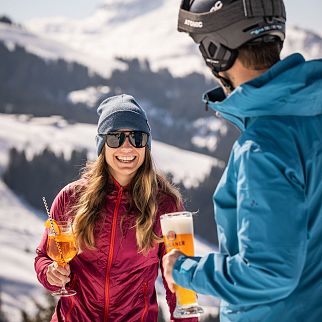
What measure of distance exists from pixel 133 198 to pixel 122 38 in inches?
4613

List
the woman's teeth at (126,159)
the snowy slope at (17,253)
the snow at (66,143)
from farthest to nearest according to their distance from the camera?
the snow at (66,143), the snowy slope at (17,253), the woman's teeth at (126,159)

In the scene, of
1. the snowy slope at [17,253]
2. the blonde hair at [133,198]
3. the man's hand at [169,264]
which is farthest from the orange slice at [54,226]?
the snowy slope at [17,253]

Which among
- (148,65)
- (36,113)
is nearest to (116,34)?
(148,65)

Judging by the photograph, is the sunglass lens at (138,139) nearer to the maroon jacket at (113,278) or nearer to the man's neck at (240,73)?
the maroon jacket at (113,278)

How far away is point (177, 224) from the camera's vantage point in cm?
207

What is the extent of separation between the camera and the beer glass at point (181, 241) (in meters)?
2.03

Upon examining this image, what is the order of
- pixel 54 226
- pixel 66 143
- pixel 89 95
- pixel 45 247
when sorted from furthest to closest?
pixel 89 95, pixel 66 143, pixel 45 247, pixel 54 226

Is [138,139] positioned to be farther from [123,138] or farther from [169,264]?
[169,264]

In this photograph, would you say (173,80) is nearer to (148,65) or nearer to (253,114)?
(148,65)

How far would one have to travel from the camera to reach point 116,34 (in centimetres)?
12169

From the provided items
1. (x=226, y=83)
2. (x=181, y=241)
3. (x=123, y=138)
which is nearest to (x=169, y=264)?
(x=181, y=241)

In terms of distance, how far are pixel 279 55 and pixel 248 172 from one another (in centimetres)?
33

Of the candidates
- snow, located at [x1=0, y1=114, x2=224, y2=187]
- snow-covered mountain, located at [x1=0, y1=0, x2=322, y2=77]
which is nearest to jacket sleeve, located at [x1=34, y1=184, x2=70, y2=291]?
snow, located at [x1=0, y1=114, x2=224, y2=187]

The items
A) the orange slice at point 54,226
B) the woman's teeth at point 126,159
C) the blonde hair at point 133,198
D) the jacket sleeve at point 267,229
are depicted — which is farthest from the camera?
the woman's teeth at point 126,159
